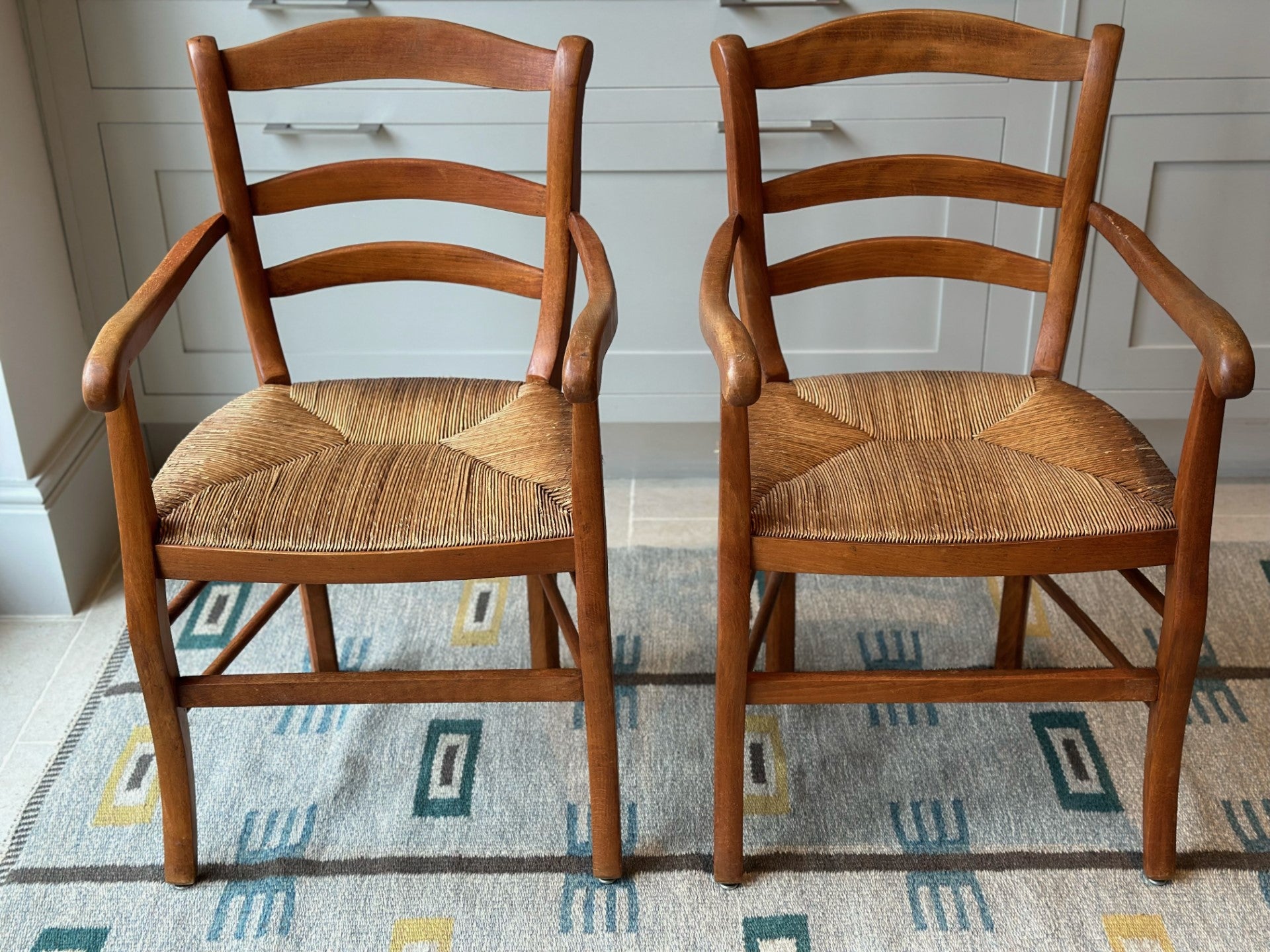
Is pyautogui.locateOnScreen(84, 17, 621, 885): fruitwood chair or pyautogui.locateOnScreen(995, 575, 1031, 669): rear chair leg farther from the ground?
pyautogui.locateOnScreen(84, 17, 621, 885): fruitwood chair

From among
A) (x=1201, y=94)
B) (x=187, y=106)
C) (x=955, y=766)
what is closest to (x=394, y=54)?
(x=187, y=106)

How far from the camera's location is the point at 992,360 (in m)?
1.93

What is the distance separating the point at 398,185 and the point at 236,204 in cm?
18

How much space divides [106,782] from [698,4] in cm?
132

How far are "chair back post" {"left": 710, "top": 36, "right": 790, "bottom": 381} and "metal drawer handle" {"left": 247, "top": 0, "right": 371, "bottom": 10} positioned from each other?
25.8 inches

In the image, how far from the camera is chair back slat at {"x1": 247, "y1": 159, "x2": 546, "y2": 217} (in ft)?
4.33

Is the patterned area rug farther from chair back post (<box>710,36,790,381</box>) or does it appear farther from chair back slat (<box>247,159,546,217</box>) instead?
chair back slat (<box>247,159,546,217</box>)

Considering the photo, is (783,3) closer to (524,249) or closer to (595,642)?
(524,249)

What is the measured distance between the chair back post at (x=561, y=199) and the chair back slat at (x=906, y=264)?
0.25 m

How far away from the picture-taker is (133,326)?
1053 mm

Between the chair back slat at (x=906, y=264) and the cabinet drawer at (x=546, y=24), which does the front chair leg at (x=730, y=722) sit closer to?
the chair back slat at (x=906, y=264)

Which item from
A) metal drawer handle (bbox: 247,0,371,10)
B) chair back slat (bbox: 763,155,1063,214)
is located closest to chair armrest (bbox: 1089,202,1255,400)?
chair back slat (bbox: 763,155,1063,214)

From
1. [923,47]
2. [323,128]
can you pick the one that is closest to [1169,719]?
[923,47]

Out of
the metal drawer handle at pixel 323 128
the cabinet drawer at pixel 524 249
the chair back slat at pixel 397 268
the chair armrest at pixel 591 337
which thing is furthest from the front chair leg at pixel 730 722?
the metal drawer handle at pixel 323 128
